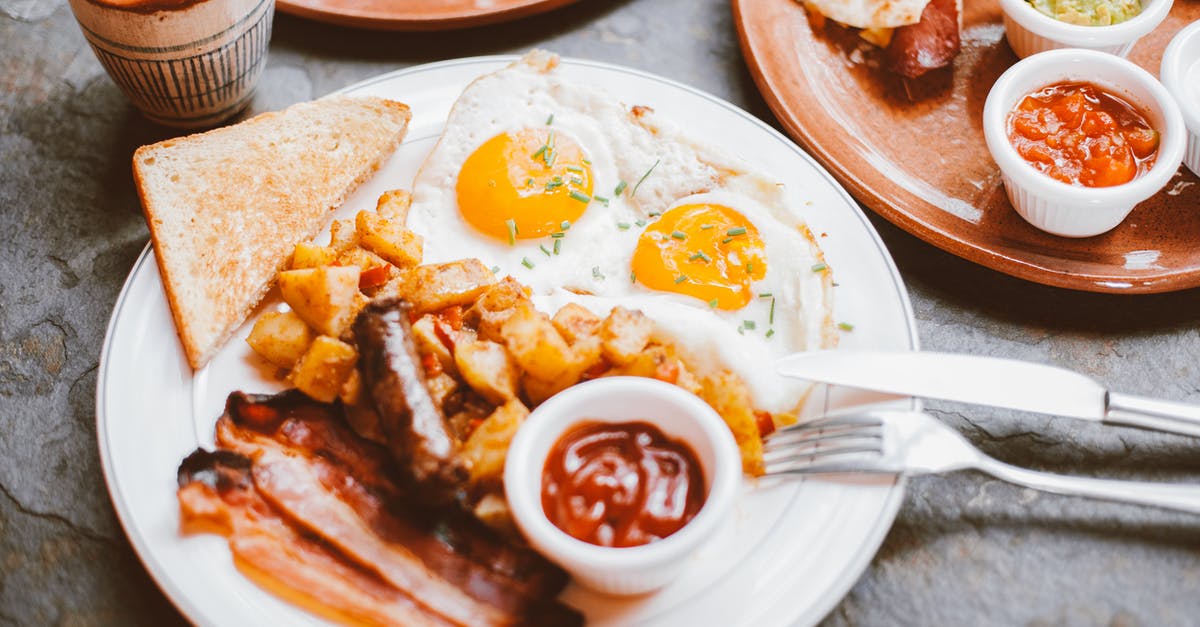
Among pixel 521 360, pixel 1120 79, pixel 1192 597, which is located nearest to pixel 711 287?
pixel 521 360

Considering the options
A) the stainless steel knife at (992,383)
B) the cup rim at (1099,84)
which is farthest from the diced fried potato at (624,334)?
the cup rim at (1099,84)

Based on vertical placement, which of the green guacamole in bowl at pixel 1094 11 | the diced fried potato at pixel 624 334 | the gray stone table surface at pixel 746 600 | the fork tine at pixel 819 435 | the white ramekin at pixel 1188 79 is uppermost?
the green guacamole in bowl at pixel 1094 11

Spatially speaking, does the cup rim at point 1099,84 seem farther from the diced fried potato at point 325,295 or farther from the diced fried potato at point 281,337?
the diced fried potato at point 281,337

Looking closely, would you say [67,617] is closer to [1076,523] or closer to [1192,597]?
[1076,523]

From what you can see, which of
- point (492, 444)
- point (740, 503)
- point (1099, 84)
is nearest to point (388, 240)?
point (492, 444)

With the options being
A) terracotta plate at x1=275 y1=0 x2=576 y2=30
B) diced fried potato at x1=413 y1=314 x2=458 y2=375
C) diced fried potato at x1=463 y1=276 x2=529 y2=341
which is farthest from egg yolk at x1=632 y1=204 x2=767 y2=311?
terracotta plate at x1=275 y1=0 x2=576 y2=30

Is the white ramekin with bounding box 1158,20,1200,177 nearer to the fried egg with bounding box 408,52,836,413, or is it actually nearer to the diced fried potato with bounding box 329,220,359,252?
the fried egg with bounding box 408,52,836,413
